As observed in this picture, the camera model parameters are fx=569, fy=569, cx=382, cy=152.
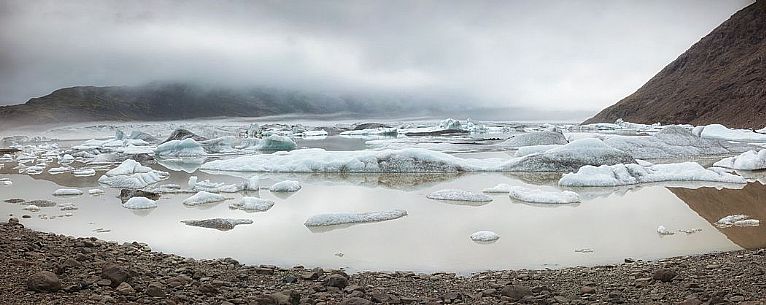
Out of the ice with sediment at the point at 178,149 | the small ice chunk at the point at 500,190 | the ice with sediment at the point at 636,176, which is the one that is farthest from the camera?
the ice with sediment at the point at 178,149

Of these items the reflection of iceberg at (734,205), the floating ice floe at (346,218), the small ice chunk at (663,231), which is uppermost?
the floating ice floe at (346,218)

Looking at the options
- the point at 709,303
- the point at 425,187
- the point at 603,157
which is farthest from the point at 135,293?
the point at 603,157

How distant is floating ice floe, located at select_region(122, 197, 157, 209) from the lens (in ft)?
29.9

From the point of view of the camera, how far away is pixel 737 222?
287 inches

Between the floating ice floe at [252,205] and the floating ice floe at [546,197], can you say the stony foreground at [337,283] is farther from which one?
the floating ice floe at [546,197]

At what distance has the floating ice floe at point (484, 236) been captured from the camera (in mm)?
6473

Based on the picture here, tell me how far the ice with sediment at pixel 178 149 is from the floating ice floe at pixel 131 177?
25.6 ft

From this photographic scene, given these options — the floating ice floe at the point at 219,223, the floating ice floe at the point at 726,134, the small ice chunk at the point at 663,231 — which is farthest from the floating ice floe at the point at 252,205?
the floating ice floe at the point at 726,134

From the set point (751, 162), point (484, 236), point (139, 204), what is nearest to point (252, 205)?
point (139, 204)

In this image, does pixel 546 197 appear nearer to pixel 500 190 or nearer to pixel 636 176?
pixel 500 190

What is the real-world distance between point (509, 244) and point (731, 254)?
83.3 inches

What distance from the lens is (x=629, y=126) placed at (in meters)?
62.3

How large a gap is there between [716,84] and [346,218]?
71760mm

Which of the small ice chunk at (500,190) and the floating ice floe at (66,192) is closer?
the small ice chunk at (500,190)
